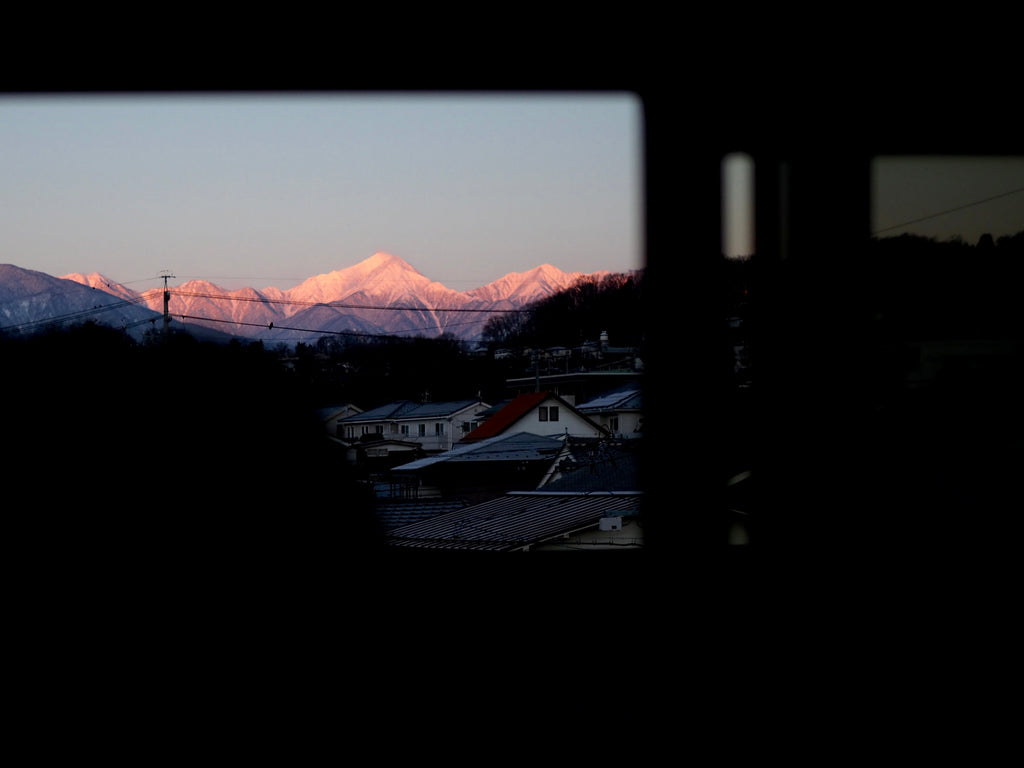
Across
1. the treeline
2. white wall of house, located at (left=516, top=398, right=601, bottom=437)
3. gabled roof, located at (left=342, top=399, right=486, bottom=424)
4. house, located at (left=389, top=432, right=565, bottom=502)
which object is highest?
the treeline

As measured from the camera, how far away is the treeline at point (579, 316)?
3.42 meters

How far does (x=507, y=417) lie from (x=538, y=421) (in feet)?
2.45

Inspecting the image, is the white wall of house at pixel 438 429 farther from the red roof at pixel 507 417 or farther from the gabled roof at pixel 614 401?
the gabled roof at pixel 614 401

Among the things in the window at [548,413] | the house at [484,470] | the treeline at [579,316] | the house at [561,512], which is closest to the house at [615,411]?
the window at [548,413]

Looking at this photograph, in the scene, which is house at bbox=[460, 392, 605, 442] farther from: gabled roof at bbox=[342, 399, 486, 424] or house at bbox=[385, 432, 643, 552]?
house at bbox=[385, 432, 643, 552]

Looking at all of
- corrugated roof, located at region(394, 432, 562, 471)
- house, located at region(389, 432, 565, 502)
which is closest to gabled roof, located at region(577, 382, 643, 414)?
corrugated roof, located at region(394, 432, 562, 471)

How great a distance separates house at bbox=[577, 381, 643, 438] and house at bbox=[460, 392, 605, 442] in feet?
0.92

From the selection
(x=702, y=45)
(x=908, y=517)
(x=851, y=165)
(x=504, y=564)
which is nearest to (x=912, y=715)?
(x=908, y=517)

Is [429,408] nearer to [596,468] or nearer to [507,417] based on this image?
[507,417]

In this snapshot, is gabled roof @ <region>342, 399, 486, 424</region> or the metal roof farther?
gabled roof @ <region>342, 399, 486, 424</region>

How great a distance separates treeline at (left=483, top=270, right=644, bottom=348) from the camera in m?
3.42

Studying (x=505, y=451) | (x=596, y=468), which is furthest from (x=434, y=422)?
(x=596, y=468)

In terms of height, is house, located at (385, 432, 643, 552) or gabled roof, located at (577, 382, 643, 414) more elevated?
gabled roof, located at (577, 382, 643, 414)

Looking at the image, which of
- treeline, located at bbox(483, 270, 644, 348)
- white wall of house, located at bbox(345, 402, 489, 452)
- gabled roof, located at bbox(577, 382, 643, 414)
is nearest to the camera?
treeline, located at bbox(483, 270, 644, 348)
